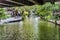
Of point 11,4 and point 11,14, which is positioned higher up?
point 11,4

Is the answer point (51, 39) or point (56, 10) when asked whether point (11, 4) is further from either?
point (56, 10)

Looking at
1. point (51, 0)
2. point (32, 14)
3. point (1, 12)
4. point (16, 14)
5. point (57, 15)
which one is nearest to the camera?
point (51, 0)

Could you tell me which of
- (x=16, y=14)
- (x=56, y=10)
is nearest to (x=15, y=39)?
(x=56, y=10)

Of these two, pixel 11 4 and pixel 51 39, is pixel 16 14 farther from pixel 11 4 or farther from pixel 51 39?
pixel 11 4

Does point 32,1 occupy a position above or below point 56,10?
above

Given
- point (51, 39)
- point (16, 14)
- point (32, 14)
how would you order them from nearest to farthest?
point (51, 39) → point (16, 14) → point (32, 14)

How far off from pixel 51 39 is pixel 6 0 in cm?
1038

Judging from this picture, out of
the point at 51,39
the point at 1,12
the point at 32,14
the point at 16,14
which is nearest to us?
the point at 51,39

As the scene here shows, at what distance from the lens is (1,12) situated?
31375 mm

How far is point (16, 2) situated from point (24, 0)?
0.09 metres

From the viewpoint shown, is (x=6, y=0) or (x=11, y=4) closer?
(x=6, y=0)

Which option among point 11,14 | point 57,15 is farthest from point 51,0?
point 11,14

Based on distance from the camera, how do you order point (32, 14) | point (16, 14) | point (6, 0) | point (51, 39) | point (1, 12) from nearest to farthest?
point (6, 0), point (51, 39), point (1, 12), point (16, 14), point (32, 14)

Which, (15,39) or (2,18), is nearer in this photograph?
(15,39)
